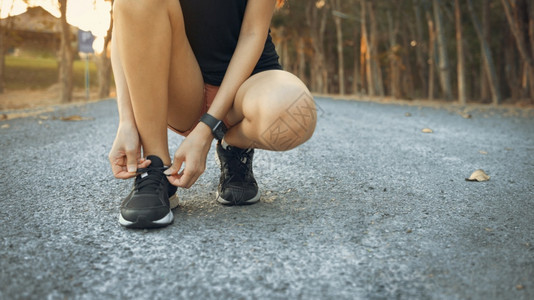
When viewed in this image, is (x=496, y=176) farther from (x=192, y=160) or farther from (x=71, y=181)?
(x=71, y=181)

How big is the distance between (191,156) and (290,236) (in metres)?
0.45

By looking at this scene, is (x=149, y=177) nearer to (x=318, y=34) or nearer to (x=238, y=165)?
(x=238, y=165)

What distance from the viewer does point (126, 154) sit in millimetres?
1675

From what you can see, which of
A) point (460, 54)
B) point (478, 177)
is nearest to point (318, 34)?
point (460, 54)

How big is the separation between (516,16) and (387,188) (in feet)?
28.2

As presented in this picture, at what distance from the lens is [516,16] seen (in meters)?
9.10

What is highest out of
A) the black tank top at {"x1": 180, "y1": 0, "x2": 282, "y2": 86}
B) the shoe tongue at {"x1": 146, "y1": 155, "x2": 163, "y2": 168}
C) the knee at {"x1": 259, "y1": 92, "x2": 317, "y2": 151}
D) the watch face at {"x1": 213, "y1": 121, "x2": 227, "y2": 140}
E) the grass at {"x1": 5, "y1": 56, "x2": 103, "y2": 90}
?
the black tank top at {"x1": 180, "y1": 0, "x2": 282, "y2": 86}

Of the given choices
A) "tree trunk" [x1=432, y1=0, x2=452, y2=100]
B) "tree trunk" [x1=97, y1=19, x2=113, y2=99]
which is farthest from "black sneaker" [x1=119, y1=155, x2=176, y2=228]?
"tree trunk" [x1=97, y1=19, x2=113, y2=99]

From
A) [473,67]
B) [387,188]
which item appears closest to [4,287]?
[387,188]

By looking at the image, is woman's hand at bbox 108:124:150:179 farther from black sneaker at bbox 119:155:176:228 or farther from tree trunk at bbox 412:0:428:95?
tree trunk at bbox 412:0:428:95

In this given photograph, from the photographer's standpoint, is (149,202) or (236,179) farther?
(236,179)

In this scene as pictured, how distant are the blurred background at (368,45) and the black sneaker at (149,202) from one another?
10.4 feet

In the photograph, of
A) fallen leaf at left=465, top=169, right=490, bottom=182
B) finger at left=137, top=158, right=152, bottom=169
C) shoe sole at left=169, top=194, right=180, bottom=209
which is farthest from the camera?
fallen leaf at left=465, top=169, right=490, bottom=182

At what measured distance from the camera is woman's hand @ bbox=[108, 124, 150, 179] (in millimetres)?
1666
